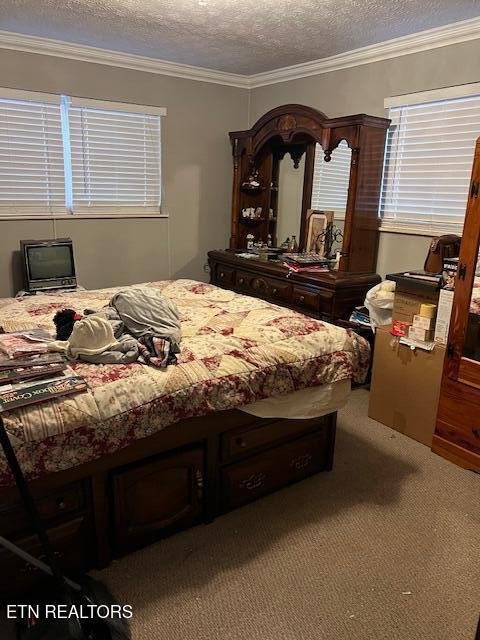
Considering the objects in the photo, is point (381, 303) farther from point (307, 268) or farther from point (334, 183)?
point (334, 183)

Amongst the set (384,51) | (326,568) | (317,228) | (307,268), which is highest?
(384,51)

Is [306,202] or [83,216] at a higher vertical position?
[306,202]

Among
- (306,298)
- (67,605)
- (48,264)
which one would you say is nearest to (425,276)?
(306,298)

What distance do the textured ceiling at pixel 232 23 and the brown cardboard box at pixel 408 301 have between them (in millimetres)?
1601

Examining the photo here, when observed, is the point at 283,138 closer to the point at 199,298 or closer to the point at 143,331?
the point at 199,298

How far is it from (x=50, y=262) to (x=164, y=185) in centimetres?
131

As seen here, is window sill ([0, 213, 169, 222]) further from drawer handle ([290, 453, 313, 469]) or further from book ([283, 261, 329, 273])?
drawer handle ([290, 453, 313, 469])

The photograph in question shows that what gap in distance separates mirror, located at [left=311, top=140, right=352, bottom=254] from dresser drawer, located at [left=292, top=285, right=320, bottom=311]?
58cm

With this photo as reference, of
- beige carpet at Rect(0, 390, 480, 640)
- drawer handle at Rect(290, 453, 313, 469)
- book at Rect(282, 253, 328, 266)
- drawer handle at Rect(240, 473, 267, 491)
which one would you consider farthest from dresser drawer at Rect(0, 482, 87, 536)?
book at Rect(282, 253, 328, 266)

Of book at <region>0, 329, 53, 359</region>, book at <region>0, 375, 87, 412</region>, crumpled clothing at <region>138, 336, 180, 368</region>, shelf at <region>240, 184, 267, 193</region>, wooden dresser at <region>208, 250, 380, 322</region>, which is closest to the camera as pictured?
book at <region>0, 375, 87, 412</region>

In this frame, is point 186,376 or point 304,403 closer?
point 186,376

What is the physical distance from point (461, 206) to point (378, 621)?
100 inches

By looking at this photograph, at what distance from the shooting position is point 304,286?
3.62 meters

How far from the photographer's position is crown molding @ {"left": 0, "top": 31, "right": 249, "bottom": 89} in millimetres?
3547
